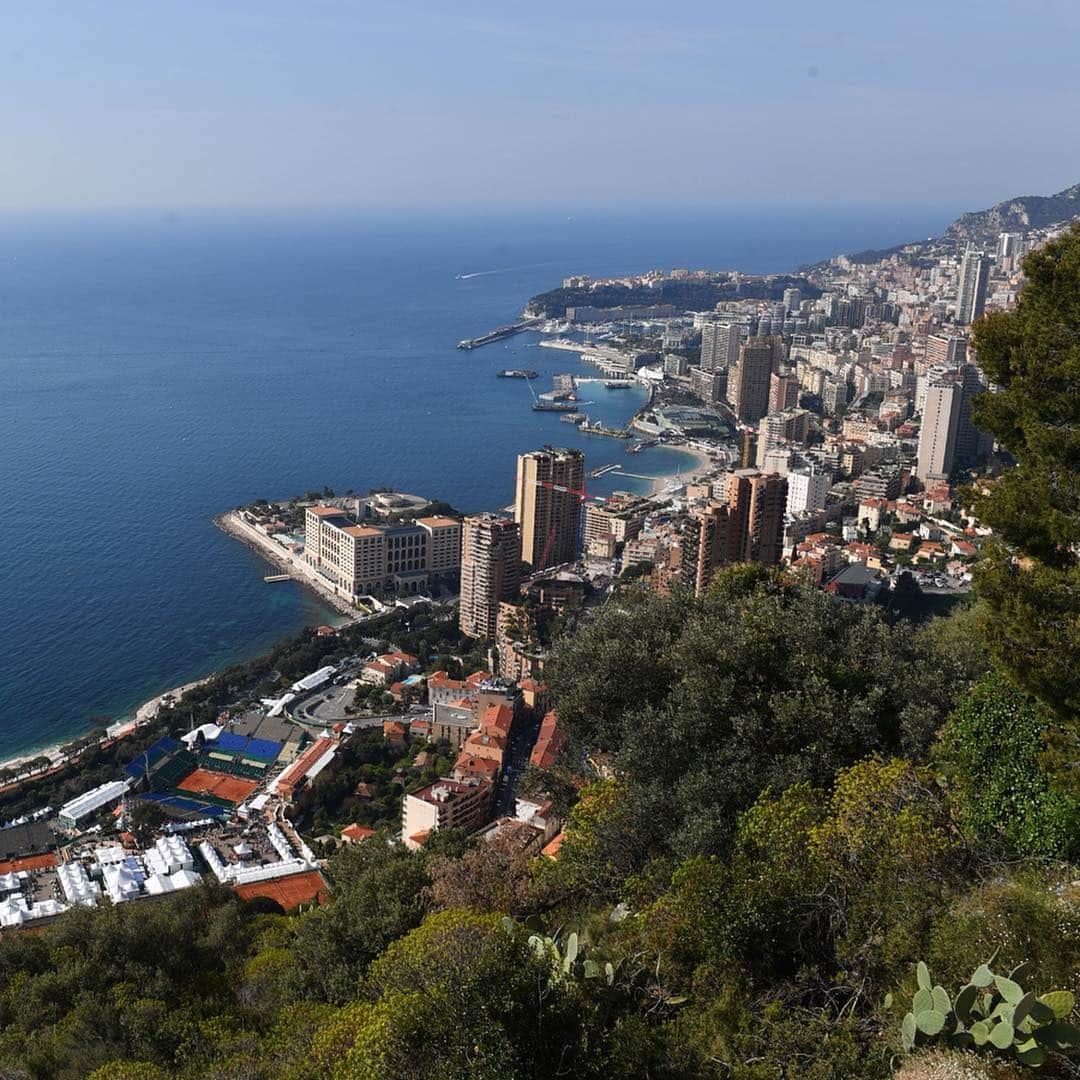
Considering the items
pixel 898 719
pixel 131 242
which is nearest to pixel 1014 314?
pixel 898 719

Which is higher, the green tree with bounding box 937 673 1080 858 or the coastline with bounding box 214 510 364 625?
the green tree with bounding box 937 673 1080 858

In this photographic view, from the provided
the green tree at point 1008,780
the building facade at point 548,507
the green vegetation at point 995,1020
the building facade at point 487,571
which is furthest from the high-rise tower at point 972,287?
the green vegetation at point 995,1020

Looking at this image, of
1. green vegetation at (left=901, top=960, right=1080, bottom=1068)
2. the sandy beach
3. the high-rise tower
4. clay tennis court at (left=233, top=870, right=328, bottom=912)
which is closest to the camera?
green vegetation at (left=901, top=960, right=1080, bottom=1068)

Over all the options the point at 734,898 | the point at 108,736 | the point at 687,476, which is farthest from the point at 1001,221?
the point at 734,898

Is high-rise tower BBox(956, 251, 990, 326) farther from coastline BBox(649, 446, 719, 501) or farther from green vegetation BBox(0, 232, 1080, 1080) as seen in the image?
green vegetation BBox(0, 232, 1080, 1080)

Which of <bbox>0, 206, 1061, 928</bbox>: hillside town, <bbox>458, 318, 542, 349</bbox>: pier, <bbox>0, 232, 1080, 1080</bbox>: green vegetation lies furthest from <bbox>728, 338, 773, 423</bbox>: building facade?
<bbox>0, 232, 1080, 1080</bbox>: green vegetation

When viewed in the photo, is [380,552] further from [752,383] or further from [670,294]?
[670,294]

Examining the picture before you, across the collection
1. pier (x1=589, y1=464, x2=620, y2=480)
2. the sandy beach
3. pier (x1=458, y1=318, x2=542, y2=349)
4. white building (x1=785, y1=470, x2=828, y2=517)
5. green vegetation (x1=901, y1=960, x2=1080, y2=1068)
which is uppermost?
green vegetation (x1=901, y1=960, x2=1080, y2=1068)
